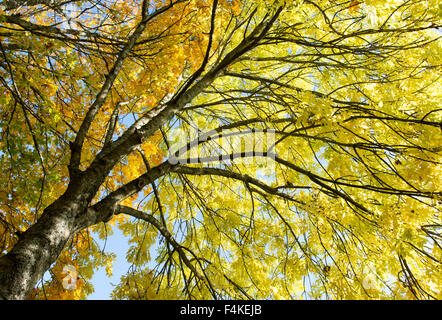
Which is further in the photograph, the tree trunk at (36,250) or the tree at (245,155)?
the tree at (245,155)

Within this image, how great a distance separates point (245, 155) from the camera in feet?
9.34

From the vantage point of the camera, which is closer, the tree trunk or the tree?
the tree trunk

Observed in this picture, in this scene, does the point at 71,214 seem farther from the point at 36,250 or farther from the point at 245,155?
the point at 245,155

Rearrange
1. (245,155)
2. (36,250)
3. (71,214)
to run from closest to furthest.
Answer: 1. (36,250)
2. (71,214)
3. (245,155)

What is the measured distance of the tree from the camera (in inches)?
80.7

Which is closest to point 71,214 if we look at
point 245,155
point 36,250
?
point 36,250

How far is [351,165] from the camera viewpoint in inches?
110

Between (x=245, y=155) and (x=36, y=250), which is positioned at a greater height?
(x=245, y=155)

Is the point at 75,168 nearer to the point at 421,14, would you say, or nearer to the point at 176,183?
the point at 176,183

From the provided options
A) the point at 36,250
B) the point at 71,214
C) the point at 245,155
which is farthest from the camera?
the point at 245,155

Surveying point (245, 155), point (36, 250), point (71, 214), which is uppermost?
point (245, 155)

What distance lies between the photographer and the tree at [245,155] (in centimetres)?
205
